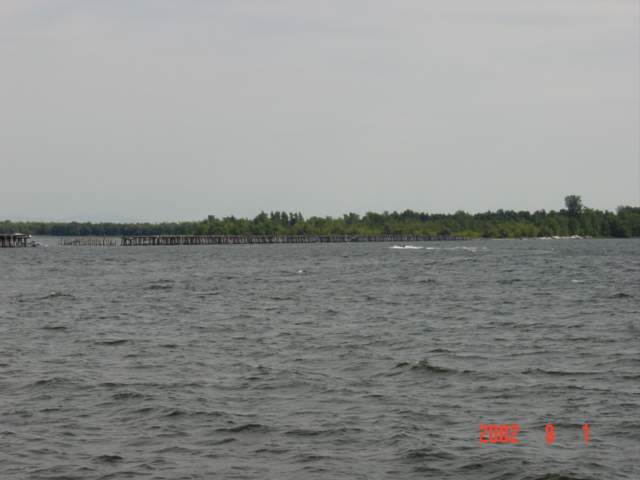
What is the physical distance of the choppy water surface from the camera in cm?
1856

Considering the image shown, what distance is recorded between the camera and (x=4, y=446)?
19516mm

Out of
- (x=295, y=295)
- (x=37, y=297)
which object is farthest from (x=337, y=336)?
(x=37, y=297)

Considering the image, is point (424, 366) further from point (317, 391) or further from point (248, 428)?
point (248, 428)

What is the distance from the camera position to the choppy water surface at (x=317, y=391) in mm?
18562

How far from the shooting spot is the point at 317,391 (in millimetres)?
25438

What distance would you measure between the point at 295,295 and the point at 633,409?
1603 inches

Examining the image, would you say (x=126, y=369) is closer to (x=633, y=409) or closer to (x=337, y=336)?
(x=337, y=336)
